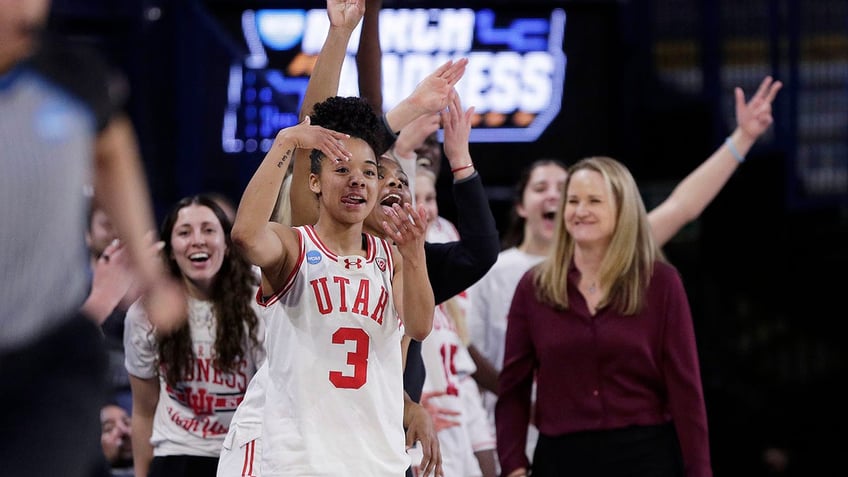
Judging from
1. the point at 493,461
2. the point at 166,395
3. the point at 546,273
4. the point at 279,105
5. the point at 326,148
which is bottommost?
the point at 493,461

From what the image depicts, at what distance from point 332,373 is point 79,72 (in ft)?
4.23

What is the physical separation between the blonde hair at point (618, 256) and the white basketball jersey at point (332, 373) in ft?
3.89

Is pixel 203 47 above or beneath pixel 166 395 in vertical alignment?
above

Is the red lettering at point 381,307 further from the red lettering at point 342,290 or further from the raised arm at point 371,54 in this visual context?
the raised arm at point 371,54

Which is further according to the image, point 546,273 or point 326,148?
point 546,273

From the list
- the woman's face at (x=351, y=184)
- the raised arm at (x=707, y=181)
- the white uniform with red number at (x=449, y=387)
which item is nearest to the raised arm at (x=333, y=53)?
the woman's face at (x=351, y=184)

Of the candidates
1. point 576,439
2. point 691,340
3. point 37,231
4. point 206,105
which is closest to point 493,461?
point 576,439

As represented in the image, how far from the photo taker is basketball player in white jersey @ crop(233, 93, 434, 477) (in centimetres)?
330

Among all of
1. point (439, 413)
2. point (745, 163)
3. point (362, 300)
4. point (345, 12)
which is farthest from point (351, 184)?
point (745, 163)

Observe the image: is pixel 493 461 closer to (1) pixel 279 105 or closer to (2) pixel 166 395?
(2) pixel 166 395

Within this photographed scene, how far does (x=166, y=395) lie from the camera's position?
4.61 metres

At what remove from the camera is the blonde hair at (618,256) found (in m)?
4.48

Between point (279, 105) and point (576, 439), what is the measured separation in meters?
3.81

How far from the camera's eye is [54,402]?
2.22 m
